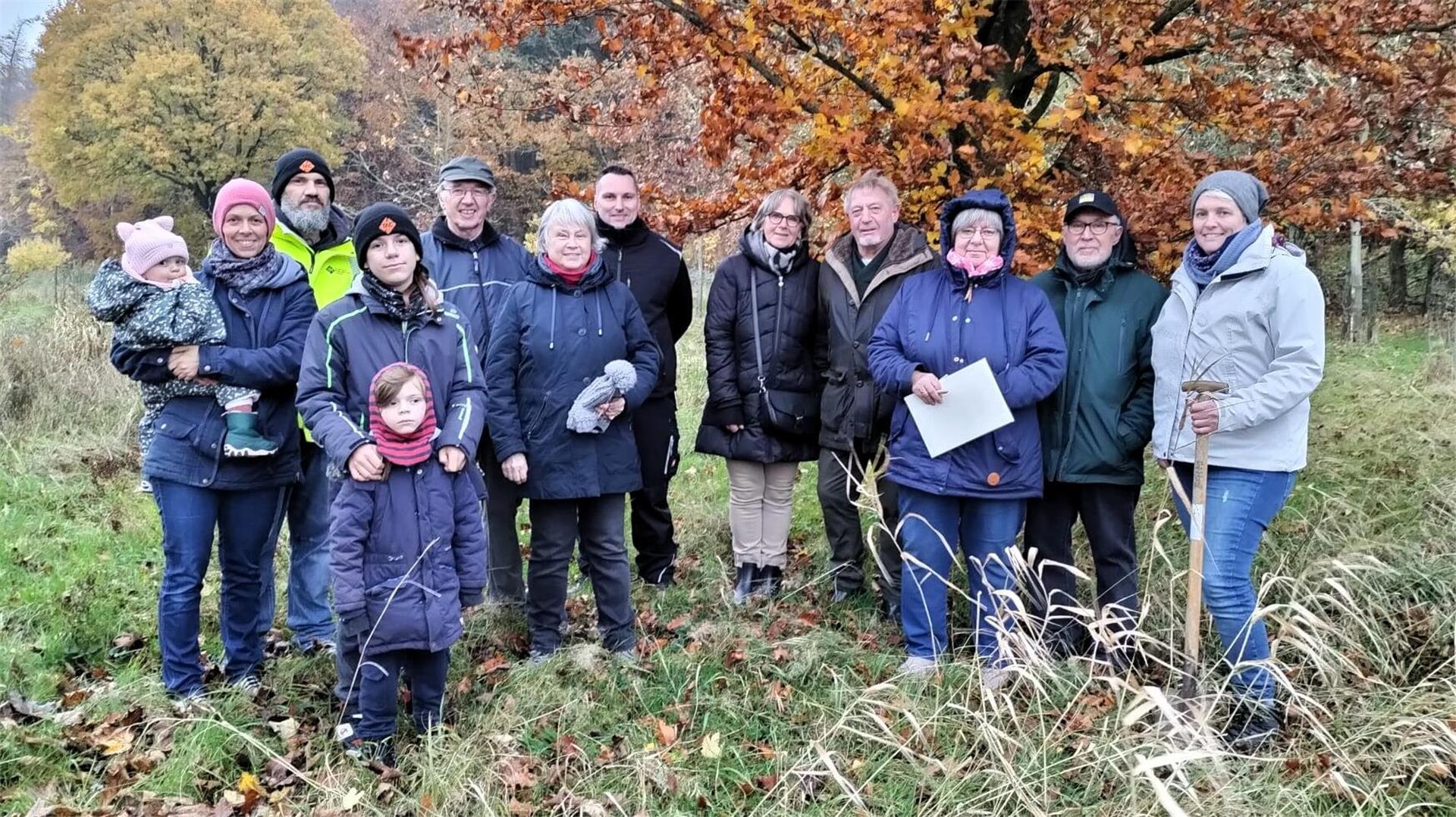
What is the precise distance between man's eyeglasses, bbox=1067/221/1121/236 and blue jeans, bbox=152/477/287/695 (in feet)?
11.6

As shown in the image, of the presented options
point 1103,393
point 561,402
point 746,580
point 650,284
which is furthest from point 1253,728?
point 650,284

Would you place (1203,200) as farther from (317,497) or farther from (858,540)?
(317,497)

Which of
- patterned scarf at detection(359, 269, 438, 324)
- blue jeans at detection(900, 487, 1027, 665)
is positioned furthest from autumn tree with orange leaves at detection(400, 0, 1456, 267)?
patterned scarf at detection(359, 269, 438, 324)

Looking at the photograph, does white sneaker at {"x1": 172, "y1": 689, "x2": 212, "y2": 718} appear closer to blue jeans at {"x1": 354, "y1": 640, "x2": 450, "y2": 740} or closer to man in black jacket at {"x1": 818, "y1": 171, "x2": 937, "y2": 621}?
blue jeans at {"x1": 354, "y1": 640, "x2": 450, "y2": 740}

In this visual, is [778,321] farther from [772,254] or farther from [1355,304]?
[1355,304]

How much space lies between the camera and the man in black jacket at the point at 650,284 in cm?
512

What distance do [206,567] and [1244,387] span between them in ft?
13.5

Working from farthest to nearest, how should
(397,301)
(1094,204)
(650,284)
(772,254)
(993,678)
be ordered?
(650,284)
(772,254)
(1094,204)
(993,678)
(397,301)

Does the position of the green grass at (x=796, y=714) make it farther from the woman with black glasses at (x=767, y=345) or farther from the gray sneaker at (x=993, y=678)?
the woman with black glasses at (x=767, y=345)

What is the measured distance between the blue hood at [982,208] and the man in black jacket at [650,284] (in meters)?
1.44

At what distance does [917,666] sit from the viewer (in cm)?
423

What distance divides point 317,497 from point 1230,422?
3.90 metres

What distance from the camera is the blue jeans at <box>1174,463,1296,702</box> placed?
3598 mm

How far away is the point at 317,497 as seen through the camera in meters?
4.62
